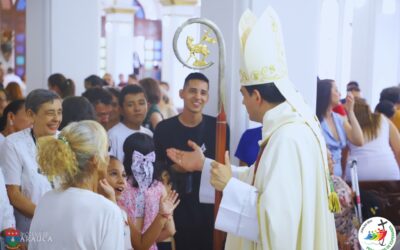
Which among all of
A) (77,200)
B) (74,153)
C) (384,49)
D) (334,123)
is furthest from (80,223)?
(384,49)

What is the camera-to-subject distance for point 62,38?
896 cm

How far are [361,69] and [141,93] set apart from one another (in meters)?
7.27

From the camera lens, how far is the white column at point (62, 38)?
891 centimetres

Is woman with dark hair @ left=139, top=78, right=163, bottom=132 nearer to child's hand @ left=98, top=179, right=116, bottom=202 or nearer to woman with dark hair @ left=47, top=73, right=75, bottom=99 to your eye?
woman with dark hair @ left=47, top=73, right=75, bottom=99

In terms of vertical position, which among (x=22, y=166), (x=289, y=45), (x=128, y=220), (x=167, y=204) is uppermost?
(x=289, y=45)

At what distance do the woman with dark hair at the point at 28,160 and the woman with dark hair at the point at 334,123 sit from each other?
2.44m

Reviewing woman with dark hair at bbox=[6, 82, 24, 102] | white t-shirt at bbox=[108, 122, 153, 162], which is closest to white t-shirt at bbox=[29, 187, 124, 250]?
white t-shirt at bbox=[108, 122, 153, 162]

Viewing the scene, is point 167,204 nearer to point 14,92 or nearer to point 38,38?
point 14,92

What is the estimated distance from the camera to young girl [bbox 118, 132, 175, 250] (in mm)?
3943

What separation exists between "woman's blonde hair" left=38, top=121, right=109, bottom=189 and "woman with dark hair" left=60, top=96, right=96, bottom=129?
1.74 m

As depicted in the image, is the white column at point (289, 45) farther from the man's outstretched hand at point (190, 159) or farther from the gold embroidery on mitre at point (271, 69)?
the gold embroidery on mitre at point (271, 69)

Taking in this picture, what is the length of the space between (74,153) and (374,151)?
3926 millimetres

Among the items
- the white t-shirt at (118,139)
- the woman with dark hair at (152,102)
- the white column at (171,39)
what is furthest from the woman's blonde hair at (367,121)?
the white column at (171,39)

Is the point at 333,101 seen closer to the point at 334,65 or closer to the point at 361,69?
the point at 361,69
